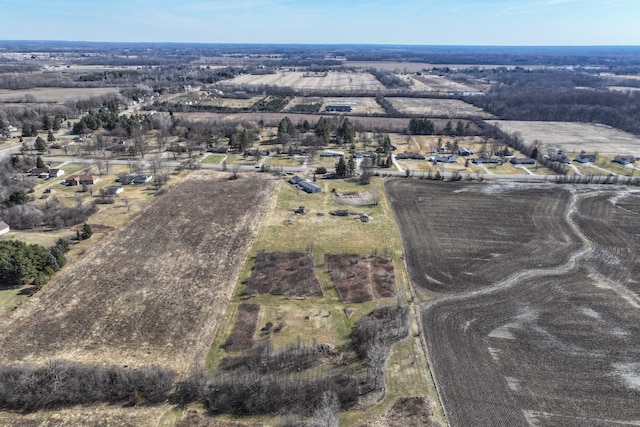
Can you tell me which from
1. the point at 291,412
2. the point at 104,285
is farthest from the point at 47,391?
the point at 291,412

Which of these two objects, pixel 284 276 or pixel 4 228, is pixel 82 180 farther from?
pixel 284 276

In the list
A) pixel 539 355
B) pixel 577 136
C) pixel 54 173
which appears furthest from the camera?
pixel 577 136

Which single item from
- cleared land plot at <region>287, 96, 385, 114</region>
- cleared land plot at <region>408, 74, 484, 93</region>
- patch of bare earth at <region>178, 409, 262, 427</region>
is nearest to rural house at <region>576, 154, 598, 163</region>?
cleared land plot at <region>287, 96, 385, 114</region>

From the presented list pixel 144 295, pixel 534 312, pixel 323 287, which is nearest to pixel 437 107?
pixel 534 312

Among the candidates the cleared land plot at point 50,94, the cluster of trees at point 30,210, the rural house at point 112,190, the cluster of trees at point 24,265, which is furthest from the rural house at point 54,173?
the cleared land plot at point 50,94

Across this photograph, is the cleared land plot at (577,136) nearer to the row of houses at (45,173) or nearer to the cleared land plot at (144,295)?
the cleared land plot at (144,295)

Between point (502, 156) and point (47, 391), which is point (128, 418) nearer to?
point (47, 391)
